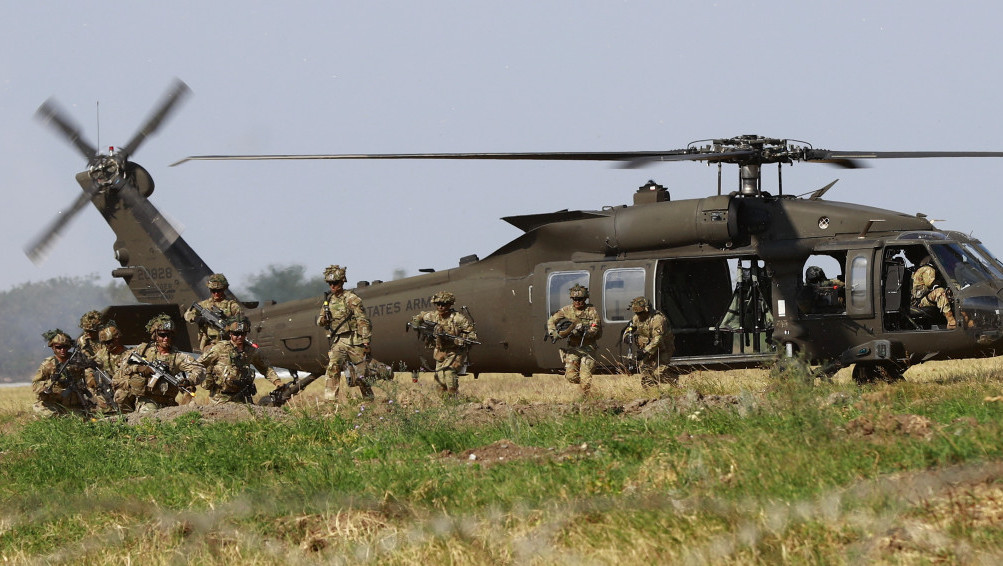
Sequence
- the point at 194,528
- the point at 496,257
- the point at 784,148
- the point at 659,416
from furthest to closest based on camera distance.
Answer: the point at 496,257
the point at 784,148
the point at 659,416
the point at 194,528

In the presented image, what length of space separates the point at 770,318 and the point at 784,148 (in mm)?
2045

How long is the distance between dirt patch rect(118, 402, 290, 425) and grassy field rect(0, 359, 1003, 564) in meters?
0.55

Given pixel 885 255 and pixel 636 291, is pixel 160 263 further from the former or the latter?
pixel 885 255

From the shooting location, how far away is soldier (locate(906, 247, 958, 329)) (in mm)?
12969

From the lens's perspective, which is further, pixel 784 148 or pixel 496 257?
pixel 496 257

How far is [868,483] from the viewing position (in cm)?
629

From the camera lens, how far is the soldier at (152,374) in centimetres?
1279

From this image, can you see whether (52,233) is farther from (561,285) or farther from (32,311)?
(32,311)

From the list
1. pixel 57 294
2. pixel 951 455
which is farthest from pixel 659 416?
pixel 57 294

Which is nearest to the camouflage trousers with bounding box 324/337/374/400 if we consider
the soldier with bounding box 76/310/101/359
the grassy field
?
the soldier with bounding box 76/310/101/359

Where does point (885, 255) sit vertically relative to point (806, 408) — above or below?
above

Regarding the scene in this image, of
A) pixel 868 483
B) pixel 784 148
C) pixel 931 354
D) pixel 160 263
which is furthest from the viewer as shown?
pixel 160 263

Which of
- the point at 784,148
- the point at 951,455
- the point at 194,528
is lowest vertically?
the point at 194,528

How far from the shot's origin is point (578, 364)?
14453 mm
